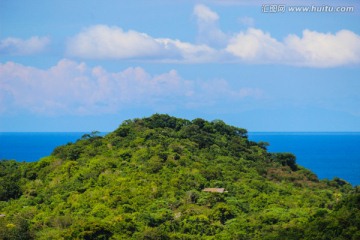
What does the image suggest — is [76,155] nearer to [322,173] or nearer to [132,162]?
[132,162]

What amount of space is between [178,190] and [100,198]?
704 cm

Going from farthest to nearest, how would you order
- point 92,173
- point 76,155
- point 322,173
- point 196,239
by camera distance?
1. point 322,173
2. point 76,155
3. point 92,173
4. point 196,239

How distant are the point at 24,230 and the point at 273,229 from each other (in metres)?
19.7

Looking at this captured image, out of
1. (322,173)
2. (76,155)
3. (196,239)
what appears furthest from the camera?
(322,173)

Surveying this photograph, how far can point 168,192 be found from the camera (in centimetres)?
6025

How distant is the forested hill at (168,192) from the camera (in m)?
51.8

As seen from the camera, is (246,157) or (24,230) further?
(246,157)

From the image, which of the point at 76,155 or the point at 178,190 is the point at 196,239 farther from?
the point at 76,155

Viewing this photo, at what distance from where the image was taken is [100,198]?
5978 cm

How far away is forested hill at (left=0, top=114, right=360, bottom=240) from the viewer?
5175 cm

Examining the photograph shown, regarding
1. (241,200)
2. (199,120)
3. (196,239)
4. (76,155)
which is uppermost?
(199,120)

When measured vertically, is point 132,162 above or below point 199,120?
below

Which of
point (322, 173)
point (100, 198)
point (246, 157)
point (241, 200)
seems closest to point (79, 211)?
point (100, 198)

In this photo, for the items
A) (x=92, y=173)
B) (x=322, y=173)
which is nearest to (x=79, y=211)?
(x=92, y=173)
